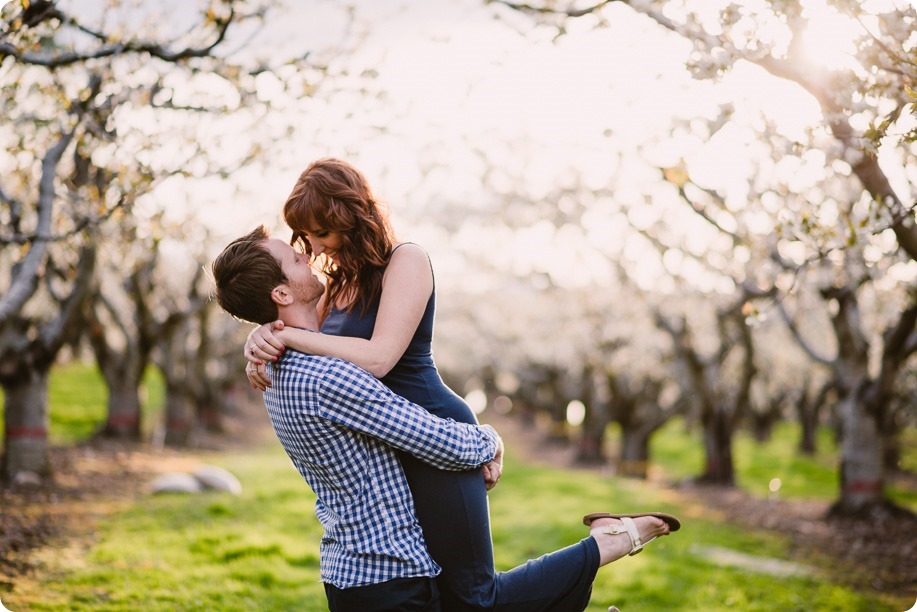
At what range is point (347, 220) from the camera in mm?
3156

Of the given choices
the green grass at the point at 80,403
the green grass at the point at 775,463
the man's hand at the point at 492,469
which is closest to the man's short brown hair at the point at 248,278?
the man's hand at the point at 492,469

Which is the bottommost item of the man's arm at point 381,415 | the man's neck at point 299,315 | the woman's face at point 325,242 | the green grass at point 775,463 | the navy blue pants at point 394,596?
the green grass at point 775,463

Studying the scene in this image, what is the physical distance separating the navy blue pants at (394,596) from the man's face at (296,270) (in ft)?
3.72

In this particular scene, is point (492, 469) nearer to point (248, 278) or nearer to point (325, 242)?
point (325, 242)

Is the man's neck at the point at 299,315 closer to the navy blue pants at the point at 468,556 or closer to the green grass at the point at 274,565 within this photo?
the navy blue pants at the point at 468,556

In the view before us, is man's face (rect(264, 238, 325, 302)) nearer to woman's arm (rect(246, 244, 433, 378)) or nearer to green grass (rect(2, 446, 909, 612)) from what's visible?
woman's arm (rect(246, 244, 433, 378))

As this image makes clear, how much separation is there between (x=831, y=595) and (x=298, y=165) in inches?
290

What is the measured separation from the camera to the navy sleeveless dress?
3.18 metres

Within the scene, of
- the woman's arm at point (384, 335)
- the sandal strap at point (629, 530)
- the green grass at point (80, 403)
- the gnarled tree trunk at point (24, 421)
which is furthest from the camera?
the green grass at point (80, 403)

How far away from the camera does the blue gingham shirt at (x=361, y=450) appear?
2.98 meters

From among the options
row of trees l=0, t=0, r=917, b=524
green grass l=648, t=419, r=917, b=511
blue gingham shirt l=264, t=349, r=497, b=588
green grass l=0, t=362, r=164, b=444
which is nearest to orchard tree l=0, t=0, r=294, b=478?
row of trees l=0, t=0, r=917, b=524

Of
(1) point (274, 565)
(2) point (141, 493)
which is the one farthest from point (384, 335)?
(2) point (141, 493)

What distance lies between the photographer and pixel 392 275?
316cm

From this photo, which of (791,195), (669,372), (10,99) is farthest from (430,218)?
(10,99)
